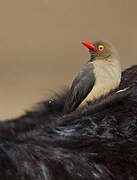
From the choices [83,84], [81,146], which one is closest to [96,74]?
[83,84]

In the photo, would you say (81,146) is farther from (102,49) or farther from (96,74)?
(102,49)

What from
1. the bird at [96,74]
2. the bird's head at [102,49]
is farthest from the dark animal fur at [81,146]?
the bird's head at [102,49]

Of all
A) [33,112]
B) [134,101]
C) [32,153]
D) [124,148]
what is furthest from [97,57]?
[32,153]

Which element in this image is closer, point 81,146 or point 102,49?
point 81,146

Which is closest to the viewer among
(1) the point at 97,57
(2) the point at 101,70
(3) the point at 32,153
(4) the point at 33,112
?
(3) the point at 32,153

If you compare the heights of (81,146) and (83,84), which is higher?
(81,146)

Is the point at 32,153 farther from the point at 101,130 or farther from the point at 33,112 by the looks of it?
the point at 33,112

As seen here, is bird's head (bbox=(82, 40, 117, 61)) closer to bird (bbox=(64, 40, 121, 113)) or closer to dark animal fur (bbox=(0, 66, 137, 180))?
bird (bbox=(64, 40, 121, 113))
